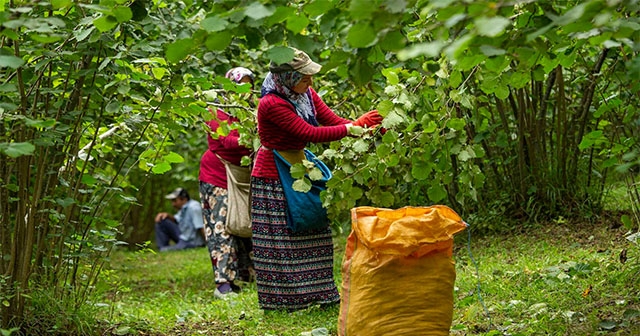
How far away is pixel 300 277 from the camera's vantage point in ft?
17.4

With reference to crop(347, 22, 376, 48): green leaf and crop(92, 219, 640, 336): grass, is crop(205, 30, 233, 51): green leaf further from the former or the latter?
crop(92, 219, 640, 336): grass

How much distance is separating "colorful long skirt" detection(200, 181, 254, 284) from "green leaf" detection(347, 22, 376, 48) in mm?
4542

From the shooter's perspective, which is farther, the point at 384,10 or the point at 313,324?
the point at 313,324

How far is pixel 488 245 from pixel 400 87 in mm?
2931

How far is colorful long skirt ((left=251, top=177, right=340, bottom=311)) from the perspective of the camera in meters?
5.24

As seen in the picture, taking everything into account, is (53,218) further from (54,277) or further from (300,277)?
(300,277)

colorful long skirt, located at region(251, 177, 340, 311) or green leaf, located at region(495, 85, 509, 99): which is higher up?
green leaf, located at region(495, 85, 509, 99)

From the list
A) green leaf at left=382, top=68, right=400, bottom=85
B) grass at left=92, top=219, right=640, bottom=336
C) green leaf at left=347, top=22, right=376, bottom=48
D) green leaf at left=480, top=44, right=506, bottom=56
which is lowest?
grass at left=92, top=219, right=640, bottom=336

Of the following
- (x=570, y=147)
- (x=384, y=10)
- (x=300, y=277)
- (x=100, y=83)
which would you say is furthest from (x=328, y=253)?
(x=384, y=10)

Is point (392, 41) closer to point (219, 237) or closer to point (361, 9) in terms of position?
point (361, 9)

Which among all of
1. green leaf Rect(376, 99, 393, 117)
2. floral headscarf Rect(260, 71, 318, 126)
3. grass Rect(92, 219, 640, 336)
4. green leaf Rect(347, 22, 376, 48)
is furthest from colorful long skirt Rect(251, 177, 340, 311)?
green leaf Rect(347, 22, 376, 48)

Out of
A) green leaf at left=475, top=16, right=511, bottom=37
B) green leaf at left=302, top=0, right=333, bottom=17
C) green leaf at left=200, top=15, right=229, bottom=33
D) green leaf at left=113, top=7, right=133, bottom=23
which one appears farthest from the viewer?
green leaf at left=113, top=7, right=133, bottom=23

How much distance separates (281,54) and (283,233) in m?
2.65

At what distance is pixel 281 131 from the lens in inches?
201
